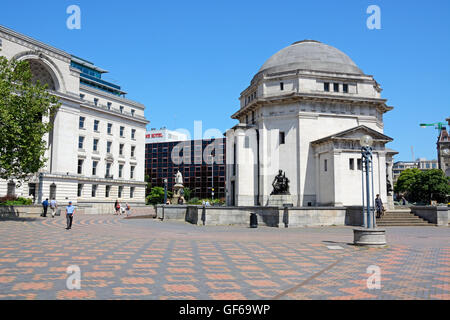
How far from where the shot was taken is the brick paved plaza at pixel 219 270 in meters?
8.16

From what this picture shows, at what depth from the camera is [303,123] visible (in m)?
40.7

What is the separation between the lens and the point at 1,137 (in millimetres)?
28438

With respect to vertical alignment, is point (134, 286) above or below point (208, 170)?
below

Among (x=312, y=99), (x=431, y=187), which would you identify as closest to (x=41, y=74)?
(x=312, y=99)

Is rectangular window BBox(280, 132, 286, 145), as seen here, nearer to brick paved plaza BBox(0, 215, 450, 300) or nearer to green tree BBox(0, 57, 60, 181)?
green tree BBox(0, 57, 60, 181)

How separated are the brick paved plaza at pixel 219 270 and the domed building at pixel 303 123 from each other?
2346 centimetres

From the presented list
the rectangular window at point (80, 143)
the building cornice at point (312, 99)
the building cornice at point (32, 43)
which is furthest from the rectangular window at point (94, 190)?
the building cornice at point (312, 99)

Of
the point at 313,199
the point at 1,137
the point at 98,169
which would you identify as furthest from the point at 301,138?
the point at 98,169

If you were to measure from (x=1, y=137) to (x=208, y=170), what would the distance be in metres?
94.4

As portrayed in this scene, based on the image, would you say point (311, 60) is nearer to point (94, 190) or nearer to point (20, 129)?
point (20, 129)

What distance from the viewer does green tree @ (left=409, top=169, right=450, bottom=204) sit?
82688 millimetres

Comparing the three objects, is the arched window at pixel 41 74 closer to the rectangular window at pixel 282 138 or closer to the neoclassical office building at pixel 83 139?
the neoclassical office building at pixel 83 139

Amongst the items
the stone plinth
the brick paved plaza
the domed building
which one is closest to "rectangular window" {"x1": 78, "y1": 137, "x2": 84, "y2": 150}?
the domed building
